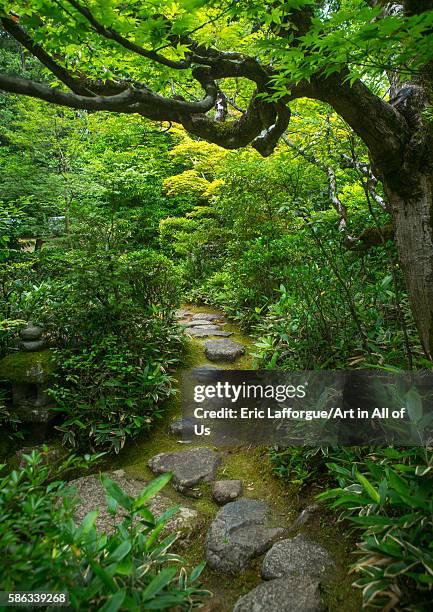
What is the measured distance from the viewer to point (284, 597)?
2.00 meters

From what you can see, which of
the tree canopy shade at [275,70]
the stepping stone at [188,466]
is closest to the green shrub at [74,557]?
the stepping stone at [188,466]

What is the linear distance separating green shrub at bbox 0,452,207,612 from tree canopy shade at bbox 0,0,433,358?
5.74 ft

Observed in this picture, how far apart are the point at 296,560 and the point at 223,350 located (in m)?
3.04

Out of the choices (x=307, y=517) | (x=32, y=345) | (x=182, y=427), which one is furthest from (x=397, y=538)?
(x=32, y=345)

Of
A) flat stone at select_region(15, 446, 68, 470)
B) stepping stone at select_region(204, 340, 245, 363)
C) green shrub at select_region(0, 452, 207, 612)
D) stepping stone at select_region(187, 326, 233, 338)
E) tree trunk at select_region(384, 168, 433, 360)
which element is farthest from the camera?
stepping stone at select_region(187, 326, 233, 338)

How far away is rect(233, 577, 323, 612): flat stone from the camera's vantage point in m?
1.93

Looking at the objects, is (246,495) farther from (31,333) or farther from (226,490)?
(31,333)

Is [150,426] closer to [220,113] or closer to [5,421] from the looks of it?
[5,421]

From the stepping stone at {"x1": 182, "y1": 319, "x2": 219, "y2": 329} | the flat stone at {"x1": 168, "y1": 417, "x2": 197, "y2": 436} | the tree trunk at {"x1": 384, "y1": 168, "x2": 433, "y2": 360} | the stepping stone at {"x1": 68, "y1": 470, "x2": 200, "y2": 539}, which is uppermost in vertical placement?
the tree trunk at {"x1": 384, "y1": 168, "x2": 433, "y2": 360}

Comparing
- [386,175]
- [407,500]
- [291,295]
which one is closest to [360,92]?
[386,175]

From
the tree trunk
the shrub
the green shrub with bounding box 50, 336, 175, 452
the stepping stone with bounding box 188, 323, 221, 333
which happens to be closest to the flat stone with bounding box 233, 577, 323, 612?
the shrub

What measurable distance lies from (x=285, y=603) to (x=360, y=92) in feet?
10.5

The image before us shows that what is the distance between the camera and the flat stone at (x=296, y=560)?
2.18 meters

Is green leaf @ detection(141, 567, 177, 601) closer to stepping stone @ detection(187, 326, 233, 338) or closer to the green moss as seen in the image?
the green moss
